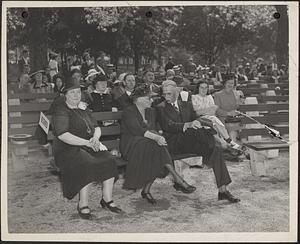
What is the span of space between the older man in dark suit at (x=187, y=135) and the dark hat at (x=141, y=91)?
154 mm

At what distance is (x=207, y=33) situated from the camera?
512cm

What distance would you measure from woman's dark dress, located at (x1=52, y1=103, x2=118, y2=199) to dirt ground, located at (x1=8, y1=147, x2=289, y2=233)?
11cm

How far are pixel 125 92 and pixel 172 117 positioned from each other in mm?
518

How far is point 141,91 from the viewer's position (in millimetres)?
5098

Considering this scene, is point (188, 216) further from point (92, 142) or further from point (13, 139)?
point (13, 139)

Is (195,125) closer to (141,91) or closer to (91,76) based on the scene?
(141,91)

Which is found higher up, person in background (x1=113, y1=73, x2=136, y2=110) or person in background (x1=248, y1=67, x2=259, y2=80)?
person in background (x1=248, y1=67, x2=259, y2=80)

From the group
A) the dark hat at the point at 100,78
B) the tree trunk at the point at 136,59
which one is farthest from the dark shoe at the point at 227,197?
the dark hat at the point at 100,78

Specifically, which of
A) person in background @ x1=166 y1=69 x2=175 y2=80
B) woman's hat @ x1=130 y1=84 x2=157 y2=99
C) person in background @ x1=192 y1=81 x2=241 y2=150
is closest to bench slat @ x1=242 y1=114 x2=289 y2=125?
person in background @ x1=192 y1=81 x2=241 y2=150

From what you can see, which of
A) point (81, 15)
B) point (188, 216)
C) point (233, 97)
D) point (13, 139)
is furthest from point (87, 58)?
point (188, 216)

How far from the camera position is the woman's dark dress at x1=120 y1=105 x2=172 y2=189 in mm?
5055

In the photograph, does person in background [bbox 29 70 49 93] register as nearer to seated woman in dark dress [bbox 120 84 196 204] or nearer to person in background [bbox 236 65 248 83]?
seated woman in dark dress [bbox 120 84 196 204]

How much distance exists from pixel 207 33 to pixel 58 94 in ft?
5.10

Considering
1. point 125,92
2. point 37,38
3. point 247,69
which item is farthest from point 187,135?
point 37,38
